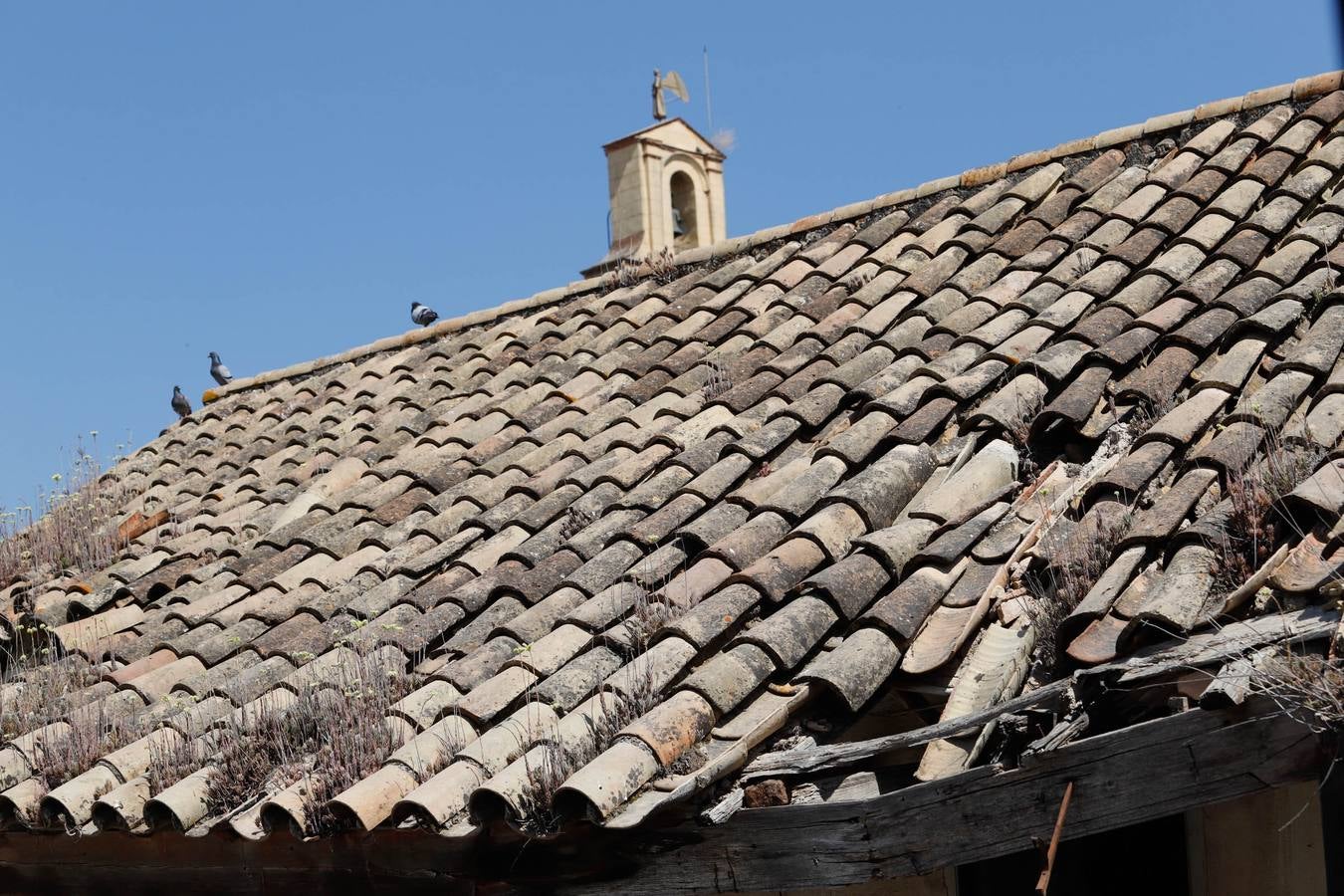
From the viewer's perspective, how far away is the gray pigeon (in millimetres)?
12453

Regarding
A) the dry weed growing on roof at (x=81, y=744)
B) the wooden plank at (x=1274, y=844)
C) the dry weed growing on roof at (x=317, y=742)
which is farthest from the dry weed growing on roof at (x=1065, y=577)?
the dry weed growing on roof at (x=81, y=744)

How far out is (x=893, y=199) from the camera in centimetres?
888

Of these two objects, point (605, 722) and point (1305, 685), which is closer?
point (1305, 685)

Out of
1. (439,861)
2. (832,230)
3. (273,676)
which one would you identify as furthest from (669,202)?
(439,861)

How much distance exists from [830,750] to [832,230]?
554 cm

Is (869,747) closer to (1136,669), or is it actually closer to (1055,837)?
(1055,837)

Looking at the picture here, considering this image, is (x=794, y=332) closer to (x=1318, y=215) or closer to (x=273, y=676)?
(x=1318, y=215)

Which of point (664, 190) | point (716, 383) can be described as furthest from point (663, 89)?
point (716, 383)

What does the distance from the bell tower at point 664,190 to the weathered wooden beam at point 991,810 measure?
29.8 feet

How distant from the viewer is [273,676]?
18.6 feet

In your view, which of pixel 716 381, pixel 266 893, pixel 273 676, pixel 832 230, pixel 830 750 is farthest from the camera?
Result: pixel 832 230

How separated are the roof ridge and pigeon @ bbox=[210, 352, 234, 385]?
332 centimetres

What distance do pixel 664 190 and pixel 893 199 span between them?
503cm

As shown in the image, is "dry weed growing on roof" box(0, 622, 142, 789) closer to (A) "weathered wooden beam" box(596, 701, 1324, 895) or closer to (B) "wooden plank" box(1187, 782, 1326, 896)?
(A) "weathered wooden beam" box(596, 701, 1324, 895)
